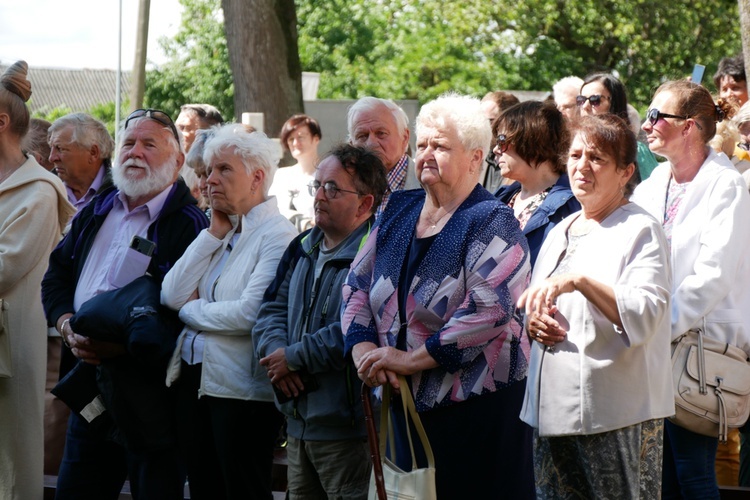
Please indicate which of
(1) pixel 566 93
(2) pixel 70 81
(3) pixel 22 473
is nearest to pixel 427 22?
(1) pixel 566 93

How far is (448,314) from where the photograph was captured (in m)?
3.65

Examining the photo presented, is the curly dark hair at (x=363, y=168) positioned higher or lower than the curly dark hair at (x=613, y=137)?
lower

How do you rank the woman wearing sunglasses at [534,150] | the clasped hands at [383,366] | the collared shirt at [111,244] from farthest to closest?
the collared shirt at [111,244]
the woman wearing sunglasses at [534,150]
the clasped hands at [383,366]

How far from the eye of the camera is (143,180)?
4852 millimetres

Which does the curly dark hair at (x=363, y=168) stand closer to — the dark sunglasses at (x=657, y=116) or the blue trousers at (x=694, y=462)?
the dark sunglasses at (x=657, y=116)

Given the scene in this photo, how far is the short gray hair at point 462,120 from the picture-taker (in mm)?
3811

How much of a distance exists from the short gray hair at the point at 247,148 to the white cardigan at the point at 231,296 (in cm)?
16

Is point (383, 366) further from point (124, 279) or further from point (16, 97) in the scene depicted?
point (16, 97)

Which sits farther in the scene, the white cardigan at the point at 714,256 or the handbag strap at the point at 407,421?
the white cardigan at the point at 714,256

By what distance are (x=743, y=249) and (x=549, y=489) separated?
1.34 m

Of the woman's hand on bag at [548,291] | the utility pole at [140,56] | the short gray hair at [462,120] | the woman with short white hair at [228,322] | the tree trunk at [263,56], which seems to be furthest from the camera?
the utility pole at [140,56]

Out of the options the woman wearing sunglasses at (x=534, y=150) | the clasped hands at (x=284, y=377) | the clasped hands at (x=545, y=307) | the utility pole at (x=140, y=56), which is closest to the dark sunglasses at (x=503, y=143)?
the woman wearing sunglasses at (x=534, y=150)

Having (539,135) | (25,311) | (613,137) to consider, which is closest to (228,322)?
(25,311)

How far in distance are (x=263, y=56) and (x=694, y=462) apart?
7782mm
